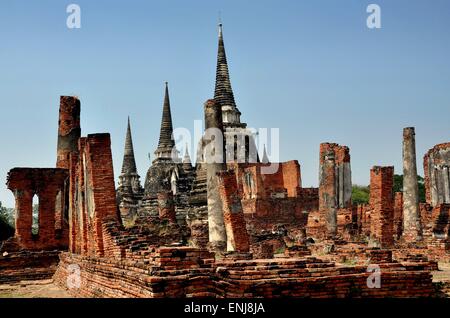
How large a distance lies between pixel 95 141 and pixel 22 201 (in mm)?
7603

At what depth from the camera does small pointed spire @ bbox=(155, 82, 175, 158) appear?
4588 centimetres

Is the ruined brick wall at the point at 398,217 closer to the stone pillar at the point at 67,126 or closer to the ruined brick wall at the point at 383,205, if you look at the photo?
the ruined brick wall at the point at 383,205

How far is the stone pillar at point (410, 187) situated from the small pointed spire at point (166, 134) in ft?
93.5

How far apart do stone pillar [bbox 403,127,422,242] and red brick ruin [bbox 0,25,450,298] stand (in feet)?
0.10

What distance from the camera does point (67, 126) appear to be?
2052 cm

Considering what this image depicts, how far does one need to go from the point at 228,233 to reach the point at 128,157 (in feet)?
128

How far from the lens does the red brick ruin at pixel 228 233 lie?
283 inches

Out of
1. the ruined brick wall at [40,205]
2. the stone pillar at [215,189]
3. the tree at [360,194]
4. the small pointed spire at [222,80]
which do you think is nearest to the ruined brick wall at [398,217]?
the stone pillar at [215,189]

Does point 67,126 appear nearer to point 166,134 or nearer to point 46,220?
point 46,220

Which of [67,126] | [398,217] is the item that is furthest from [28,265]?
[398,217]

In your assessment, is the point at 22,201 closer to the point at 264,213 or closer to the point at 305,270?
the point at 305,270

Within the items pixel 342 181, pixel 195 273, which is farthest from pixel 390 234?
pixel 195 273

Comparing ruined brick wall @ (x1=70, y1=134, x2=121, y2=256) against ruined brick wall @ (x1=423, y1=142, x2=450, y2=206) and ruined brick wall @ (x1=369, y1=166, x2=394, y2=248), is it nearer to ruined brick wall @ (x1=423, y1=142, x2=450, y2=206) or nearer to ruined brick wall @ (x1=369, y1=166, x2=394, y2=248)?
ruined brick wall @ (x1=369, y1=166, x2=394, y2=248)

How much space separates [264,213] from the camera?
30.7m
